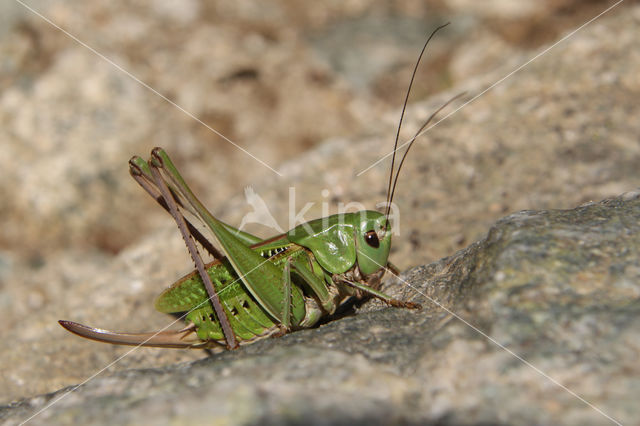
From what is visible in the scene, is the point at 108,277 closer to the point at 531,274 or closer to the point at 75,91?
the point at 75,91

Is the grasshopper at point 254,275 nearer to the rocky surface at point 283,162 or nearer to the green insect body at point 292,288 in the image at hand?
the green insect body at point 292,288

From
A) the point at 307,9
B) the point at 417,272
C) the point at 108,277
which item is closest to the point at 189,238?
the point at 417,272

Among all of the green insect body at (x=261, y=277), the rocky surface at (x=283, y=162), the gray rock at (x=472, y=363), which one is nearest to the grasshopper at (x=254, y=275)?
the green insect body at (x=261, y=277)

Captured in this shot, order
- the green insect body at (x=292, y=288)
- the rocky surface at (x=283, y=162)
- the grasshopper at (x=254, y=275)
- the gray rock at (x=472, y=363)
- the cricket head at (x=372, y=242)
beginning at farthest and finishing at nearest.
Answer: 1. the cricket head at (x=372, y=242)
2. the green insect body at (x=292, y=288)
3. the grasshopper at (x=254, y=275)
4. the rocky surface at (x=283, y=162)
5. the gray rock at (x=472, y=363)

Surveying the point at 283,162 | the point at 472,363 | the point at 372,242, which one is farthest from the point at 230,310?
the point at 283,162

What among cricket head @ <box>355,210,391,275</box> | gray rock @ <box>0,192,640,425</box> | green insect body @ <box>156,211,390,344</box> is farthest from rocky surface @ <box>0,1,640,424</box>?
green insect body @ <box>156,211,390,344</box>

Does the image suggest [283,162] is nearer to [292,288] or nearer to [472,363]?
[292,288]

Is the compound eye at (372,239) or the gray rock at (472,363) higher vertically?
the compound eye at (372,239)
